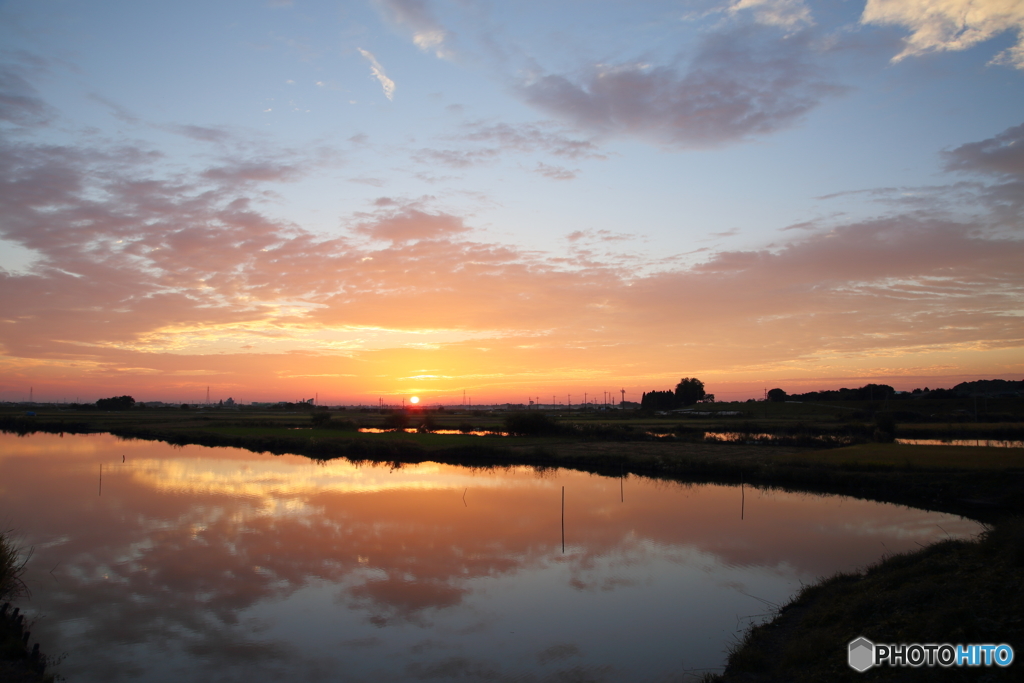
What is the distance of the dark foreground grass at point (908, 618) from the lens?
5801mm

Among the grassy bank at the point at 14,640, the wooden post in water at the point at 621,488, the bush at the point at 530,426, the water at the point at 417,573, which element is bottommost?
the wooden post in water at the point at 621,488

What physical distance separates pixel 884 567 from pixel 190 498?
21.9 meters

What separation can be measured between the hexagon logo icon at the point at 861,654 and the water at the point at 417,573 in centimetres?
202

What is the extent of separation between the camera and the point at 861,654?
253 inches

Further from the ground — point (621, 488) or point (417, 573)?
point (417, 573)

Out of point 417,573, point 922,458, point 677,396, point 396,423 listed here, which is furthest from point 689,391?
Answer: point 417,573

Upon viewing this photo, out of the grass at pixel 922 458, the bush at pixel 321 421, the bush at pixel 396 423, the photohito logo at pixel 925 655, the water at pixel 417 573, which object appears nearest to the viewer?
the photohito logo at pixel 925 655

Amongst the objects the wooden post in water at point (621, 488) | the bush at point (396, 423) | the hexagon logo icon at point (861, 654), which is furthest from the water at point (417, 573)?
the bush at point (396, 423)

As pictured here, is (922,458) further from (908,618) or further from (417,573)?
(417,573)

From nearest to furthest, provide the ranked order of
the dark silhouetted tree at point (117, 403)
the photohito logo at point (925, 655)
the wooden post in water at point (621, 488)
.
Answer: the photohito logo at point (925, 655)
the wooden post in water at point (621, 488)
the dark silhouetted tree at point (117, 403)

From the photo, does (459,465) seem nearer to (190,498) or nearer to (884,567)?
(190,498)

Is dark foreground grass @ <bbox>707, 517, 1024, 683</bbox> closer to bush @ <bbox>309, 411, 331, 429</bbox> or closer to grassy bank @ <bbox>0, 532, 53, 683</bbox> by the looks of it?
grassy bank @ <bbox>0, 532, 53, 683</bbox>

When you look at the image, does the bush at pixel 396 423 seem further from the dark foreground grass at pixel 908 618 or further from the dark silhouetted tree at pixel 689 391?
the dark silhouetted tree at pixel 689 391

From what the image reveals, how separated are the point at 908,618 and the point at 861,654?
0.94 metres
